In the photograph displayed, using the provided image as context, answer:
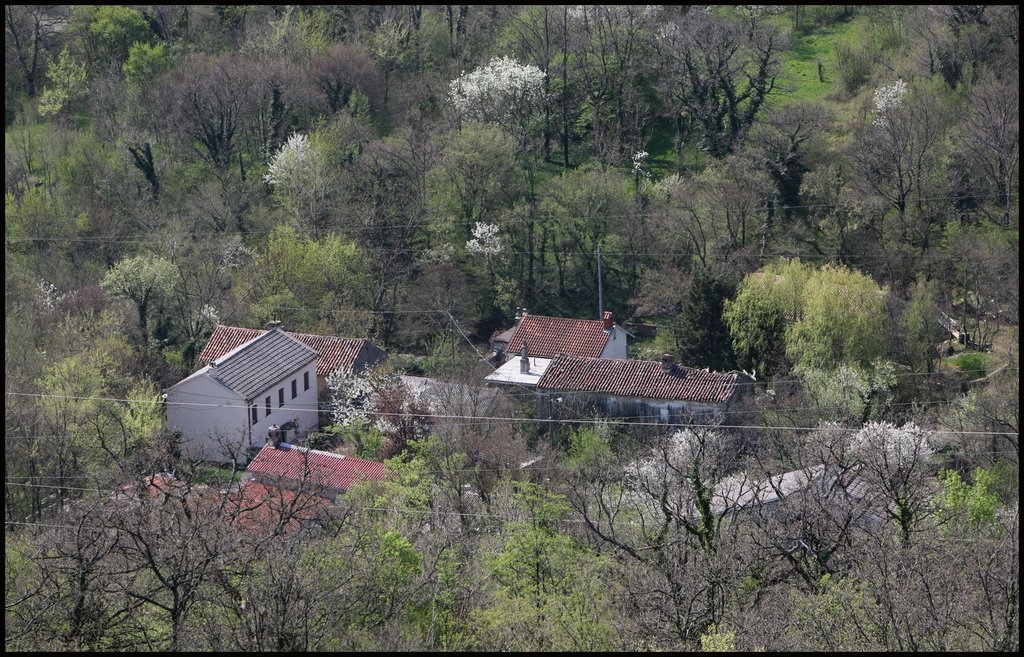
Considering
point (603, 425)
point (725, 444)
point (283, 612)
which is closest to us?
point (283, 612)

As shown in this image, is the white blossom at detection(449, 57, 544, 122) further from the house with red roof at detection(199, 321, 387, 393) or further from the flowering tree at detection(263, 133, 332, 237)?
the house with red roof at detection(199, 321, 387, 393)

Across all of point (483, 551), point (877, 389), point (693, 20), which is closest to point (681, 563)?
point (483, 551)

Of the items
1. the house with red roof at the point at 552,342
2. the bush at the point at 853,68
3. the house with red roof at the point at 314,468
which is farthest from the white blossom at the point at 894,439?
the bush at the point at 853,68

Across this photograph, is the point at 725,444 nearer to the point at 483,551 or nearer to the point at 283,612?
the point at 483,551

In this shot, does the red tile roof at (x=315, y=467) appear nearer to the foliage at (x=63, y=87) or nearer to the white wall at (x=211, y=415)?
the white wall at (x=211, y=415)

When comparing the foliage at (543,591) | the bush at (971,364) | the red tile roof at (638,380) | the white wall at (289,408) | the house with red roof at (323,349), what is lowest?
the white wall at (289,408)

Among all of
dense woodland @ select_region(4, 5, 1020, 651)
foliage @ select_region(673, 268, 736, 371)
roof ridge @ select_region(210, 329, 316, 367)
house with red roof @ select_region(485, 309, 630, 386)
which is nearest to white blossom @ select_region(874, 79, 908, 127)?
dense woodland @ select_region(4, 5, 1020, 651)
